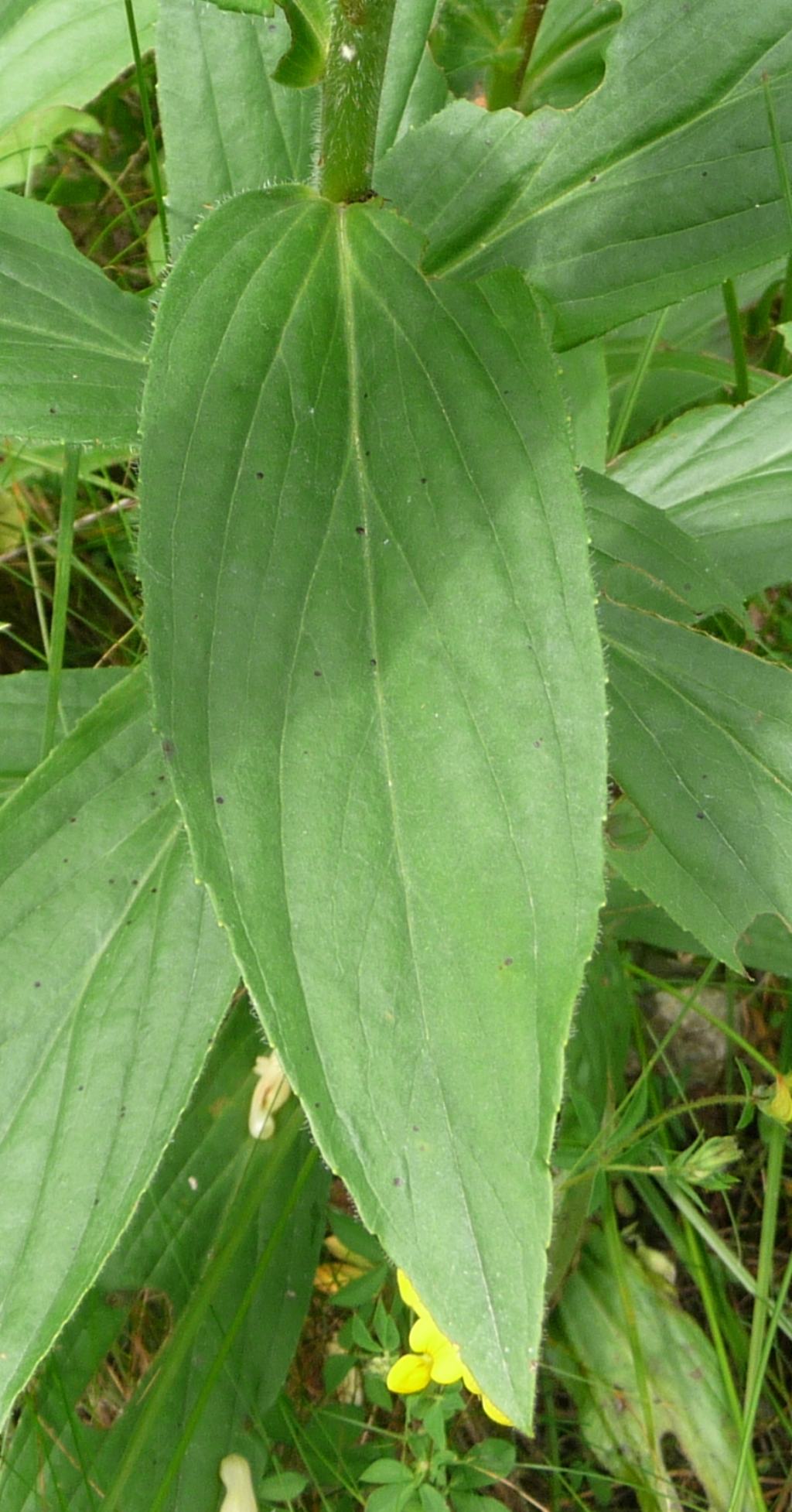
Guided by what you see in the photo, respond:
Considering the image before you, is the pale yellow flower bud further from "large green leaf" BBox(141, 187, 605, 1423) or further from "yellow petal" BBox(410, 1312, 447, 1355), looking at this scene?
"large green leaf" BBox(141, 187, 605, 1423)

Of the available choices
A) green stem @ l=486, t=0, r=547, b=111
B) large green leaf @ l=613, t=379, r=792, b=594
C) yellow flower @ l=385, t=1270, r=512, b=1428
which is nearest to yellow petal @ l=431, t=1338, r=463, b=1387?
yellow flower @ l=385, t=1270, r=512, b=1428

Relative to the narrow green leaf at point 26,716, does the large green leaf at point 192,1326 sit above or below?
below

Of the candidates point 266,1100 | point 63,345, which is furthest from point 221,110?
point 266,1100

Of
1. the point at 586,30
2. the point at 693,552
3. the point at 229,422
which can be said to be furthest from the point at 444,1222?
the point at 586,30

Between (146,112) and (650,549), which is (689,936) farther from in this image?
(146,112)

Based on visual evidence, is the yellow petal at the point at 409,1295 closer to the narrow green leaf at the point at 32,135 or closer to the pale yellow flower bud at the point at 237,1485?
the pale yellow flower bud at the point at 237,1485

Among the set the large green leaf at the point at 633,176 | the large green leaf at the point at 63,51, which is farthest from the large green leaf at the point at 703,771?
the large green leaf at the point at 63,51

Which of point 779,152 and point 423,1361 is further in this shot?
point 423,1361
